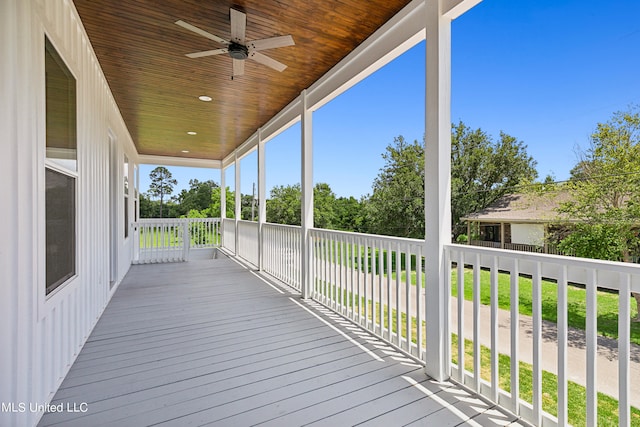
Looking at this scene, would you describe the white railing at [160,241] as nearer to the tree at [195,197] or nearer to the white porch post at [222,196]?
the white porch post at [222,196]

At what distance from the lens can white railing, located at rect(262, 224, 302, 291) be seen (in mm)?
4688

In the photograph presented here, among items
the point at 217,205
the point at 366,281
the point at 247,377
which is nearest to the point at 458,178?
the point at 366,281

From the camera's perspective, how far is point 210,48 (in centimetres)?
324

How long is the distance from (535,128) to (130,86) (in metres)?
6.37

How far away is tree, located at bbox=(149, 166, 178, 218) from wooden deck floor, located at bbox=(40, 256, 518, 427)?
14613 millimetres

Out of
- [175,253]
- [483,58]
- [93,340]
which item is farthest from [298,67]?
[175,253]

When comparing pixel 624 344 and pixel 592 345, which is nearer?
pixel 624 344

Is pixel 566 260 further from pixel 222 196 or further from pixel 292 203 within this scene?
pixel 292 203

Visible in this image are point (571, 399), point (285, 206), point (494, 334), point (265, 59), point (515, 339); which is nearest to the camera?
point (515, 339)

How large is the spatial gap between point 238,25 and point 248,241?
517 centimetres

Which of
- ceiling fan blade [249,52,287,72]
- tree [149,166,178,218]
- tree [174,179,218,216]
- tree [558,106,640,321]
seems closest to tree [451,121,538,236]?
tree [558,106,640,321]

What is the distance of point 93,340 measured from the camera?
2775mm

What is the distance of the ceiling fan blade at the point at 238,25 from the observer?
2404mm

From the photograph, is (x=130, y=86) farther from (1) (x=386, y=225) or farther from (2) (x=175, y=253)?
(1) (x=386, y=225)
